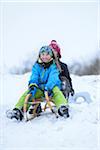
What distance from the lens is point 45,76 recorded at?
4.16 meters

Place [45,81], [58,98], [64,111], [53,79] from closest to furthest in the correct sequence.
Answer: [64,111]
[58,98]
[53,79]
[45,81]

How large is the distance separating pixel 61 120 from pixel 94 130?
475 millimetres

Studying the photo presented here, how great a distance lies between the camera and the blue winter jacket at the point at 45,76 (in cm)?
404

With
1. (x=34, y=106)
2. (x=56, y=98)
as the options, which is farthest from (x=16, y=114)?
(x=56, y=98)

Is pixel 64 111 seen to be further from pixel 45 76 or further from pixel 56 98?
pixel 45 76

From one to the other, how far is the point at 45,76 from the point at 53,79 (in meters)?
0.15

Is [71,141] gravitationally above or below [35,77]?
below

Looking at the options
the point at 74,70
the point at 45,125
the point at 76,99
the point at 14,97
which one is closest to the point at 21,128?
the point at 45,125

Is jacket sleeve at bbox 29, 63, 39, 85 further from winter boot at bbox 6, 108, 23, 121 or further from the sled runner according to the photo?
winter boot at bbox 6, 108, 23, 121

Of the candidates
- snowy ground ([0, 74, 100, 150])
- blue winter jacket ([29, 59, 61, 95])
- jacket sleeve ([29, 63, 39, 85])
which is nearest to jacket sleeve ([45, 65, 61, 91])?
blue winter jacket ([29, 59, 61, 95])

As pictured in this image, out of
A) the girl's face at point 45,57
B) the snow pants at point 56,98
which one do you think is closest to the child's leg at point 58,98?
the snow pants at point 56,98

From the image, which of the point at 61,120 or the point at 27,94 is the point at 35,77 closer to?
the point at 27,94

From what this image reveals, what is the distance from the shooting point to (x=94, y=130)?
11.0ft

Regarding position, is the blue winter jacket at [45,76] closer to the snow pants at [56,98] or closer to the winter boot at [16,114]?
the snow pants at [56,98]
